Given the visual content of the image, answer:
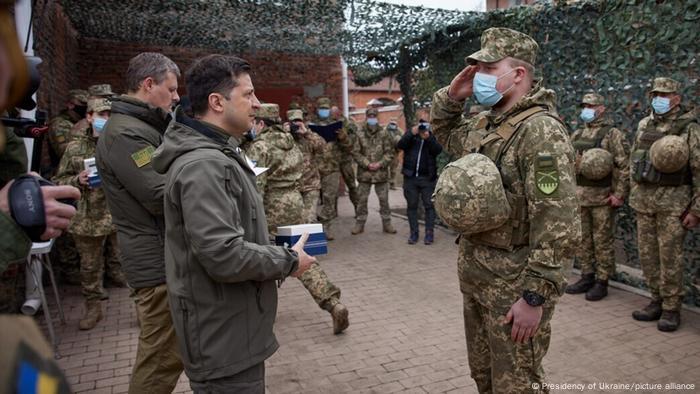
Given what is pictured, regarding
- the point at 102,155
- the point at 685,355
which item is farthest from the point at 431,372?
the point at 102,155

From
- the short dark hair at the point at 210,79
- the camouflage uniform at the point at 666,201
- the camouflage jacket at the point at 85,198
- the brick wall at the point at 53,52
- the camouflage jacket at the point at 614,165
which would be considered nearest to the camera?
the short dark hair at the point at 210,79

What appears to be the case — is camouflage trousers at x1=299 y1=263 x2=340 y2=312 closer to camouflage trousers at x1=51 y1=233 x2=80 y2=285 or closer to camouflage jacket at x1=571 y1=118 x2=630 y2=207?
camouflage jacket at x1=571 y1=118 x2=630 y2=207

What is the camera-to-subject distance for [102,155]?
2.56 metres

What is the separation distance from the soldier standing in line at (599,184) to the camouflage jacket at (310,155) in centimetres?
351

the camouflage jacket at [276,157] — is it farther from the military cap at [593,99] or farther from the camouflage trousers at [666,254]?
the camouflage trousers at [666,254]

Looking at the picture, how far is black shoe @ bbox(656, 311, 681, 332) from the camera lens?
4242 mm

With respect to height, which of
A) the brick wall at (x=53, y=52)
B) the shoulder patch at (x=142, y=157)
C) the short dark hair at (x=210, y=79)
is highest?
the brick wall at (x=53, y=52)

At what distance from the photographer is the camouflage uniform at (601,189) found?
493 cm

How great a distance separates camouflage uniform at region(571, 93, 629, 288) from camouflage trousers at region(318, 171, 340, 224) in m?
4.26

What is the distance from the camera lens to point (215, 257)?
1741 millimetres

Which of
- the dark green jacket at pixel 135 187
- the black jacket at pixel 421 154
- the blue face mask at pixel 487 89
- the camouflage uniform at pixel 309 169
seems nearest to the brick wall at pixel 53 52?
the camouflage uniform at pixel 309 169

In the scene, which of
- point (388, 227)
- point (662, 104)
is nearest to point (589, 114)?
point (662, 104)

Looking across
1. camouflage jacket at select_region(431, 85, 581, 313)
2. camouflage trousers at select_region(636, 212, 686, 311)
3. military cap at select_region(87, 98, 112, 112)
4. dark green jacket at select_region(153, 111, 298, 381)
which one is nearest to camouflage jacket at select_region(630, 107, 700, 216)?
camouflage trousers at select_region(636, 212, 686, 311)

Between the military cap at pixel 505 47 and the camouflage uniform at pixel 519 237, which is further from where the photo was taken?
the military cap at pixel 505 47
